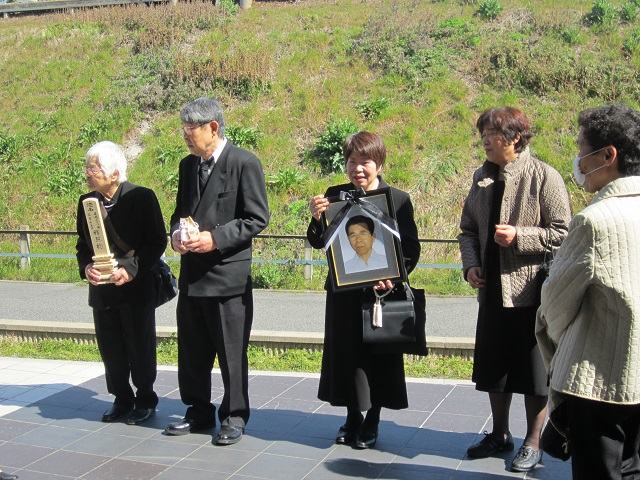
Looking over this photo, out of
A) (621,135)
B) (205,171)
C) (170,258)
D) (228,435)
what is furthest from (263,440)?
(170,258)

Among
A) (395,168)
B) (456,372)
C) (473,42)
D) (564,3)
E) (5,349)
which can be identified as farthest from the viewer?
(564,3)

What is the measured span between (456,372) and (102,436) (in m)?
3.13

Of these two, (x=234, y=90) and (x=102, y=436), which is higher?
(x=234, y=90)

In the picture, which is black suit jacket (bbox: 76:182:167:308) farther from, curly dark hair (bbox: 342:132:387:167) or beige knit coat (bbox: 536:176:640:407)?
beige knit coat (bbox: 536:176:640:407)

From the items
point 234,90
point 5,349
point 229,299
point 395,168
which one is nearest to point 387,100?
point 395,168

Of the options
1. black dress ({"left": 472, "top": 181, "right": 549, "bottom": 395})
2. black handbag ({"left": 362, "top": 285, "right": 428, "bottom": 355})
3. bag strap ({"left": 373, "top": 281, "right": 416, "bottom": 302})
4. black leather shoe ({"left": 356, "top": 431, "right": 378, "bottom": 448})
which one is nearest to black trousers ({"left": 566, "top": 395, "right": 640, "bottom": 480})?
black dress ({"left": 472, "top": 181, "right": 549, "bottom": 395})

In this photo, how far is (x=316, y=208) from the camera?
15.3ft

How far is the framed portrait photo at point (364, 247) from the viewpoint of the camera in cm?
463

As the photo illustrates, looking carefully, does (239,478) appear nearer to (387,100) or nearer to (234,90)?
(387,100)

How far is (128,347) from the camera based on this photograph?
5520 millimetres

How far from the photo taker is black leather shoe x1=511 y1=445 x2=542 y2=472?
4414mm

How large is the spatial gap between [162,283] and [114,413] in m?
1.02

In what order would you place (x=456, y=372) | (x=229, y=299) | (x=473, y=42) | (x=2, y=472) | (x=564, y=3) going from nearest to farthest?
1. (x=2, y=472)
2. (x=229, y=299)
3. (x=456, y=372)
4. (x=473, y=42)
5. (x=564, y=3)

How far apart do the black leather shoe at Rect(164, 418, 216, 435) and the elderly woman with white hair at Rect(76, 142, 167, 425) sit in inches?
14.7
